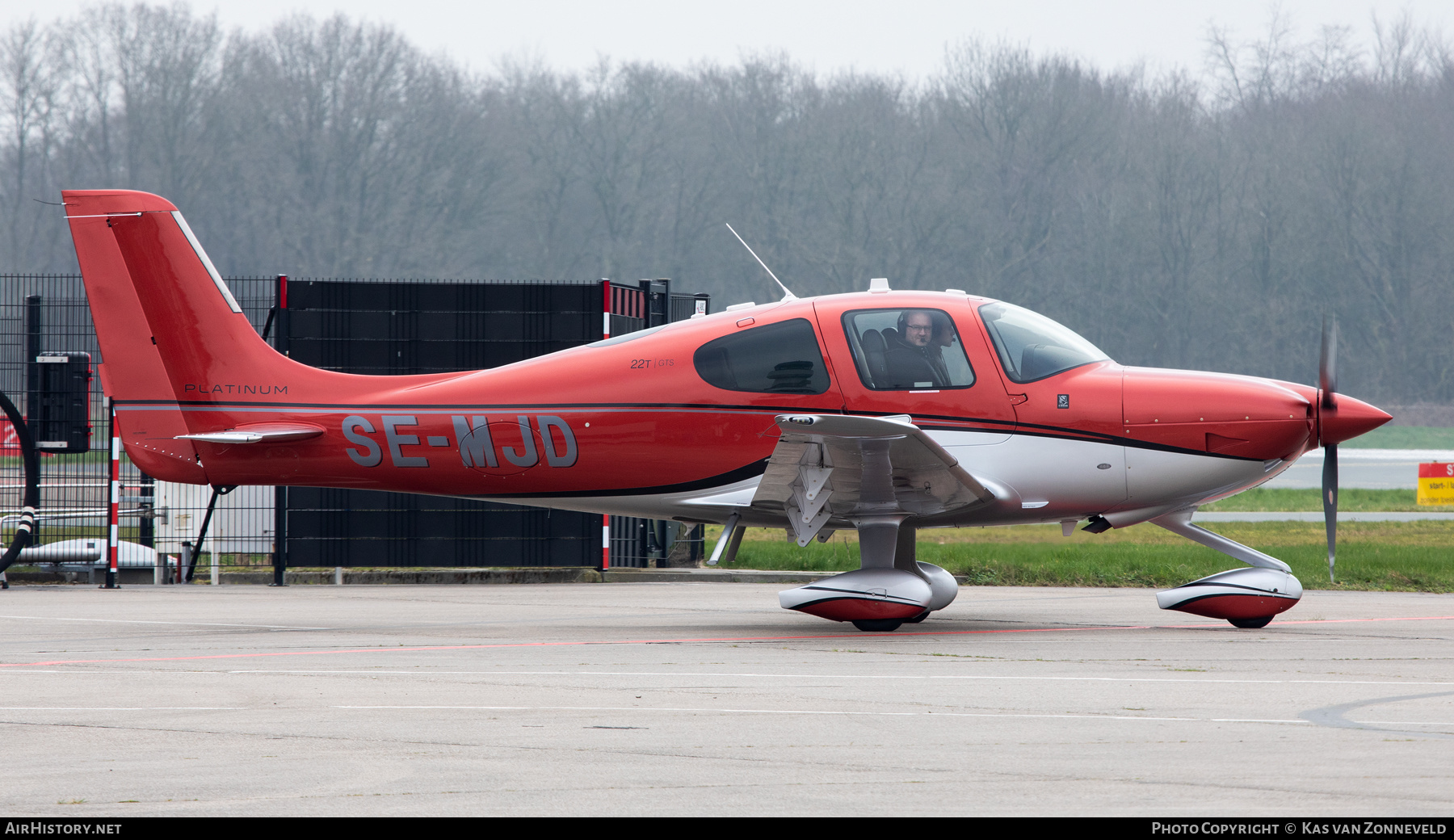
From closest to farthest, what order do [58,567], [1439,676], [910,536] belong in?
1. [1439,676]
2. [910,536]
3. [58,567]

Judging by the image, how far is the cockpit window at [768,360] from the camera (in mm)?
11141

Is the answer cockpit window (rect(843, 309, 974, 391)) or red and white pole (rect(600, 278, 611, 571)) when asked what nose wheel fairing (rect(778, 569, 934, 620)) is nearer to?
cockpit window (rect(843, 309, 974, 391))

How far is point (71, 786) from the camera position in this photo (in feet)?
17.6

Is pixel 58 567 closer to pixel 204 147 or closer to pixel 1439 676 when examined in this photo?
pixel 1439 676

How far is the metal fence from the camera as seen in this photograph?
16828 millimetres

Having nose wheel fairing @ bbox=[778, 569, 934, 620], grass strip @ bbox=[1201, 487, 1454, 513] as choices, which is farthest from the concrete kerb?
grass strip @ bbox=[1201, 487, 1454, 513]

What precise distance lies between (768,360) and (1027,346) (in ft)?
6.42

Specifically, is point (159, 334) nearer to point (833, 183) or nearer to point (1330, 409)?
point (1330, 409)

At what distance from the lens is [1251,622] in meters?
11.1

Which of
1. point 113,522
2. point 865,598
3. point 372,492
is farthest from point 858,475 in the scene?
point 113,522

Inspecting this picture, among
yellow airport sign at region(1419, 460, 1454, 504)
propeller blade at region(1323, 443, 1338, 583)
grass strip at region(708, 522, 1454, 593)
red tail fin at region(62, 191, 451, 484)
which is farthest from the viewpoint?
yellow airport sign at region(1419, 460, 1454, 504)

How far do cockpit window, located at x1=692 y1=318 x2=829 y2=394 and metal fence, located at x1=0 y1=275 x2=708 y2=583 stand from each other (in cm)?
556
